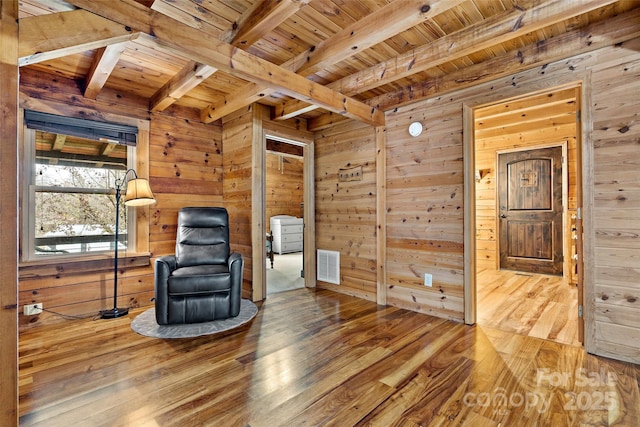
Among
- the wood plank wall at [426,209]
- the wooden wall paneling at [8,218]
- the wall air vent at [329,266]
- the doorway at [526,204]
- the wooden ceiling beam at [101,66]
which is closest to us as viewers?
the wooden wall paneling at [8,218]

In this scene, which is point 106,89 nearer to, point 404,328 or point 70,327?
point 70,327

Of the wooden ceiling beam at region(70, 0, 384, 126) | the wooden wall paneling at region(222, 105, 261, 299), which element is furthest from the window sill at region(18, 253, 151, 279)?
the wooden ceiling beam at region(70, 0, 384, 126)

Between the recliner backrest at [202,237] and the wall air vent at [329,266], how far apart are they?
139 centimetres

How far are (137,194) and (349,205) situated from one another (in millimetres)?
2441

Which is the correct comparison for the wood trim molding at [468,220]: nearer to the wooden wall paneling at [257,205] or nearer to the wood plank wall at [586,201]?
the wood plank wall at [586,201]

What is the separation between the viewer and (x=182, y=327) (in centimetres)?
→ 266

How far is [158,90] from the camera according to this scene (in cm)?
328

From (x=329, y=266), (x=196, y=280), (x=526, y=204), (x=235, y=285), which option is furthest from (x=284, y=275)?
(x=526, y=204)

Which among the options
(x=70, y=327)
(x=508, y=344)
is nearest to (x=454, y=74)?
(x=508, y=344)

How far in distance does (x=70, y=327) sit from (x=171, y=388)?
1712 mm

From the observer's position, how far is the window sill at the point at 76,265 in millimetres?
2736

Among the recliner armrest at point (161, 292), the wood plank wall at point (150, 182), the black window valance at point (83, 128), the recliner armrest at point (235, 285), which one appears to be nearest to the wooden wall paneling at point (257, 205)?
the recliner armrest at point (235, 285)

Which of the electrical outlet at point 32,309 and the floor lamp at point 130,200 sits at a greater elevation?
the floor lamp at point 130,200

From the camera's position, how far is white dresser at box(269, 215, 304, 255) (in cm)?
741
